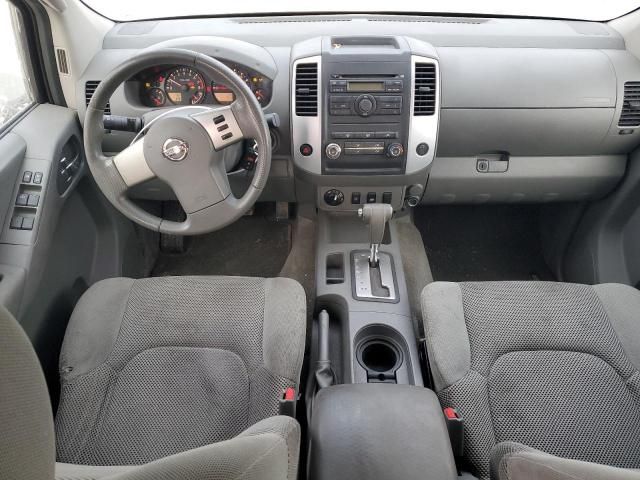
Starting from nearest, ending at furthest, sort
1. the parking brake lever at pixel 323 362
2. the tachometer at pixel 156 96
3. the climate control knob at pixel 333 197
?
1. the parking brake lever at pixel 323 362
2. the tachometer at pixel 156 96
3. the climate control knob at pixel 333 197

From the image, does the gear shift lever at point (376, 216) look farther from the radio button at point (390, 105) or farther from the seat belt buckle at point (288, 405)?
the seat belt buckle at point (288, 405)

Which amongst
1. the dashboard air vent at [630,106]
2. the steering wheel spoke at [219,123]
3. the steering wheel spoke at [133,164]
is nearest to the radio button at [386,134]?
the steering wheel spoke at [219,123]

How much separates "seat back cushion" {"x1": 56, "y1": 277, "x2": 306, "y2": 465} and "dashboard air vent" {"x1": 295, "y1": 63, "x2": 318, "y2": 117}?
1.92 ft

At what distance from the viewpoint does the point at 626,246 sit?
2119mm

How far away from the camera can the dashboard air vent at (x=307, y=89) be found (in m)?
1.68

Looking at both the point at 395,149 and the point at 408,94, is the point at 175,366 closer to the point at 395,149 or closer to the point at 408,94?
the point at 395,149

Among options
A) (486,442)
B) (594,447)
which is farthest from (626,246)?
(486,442)

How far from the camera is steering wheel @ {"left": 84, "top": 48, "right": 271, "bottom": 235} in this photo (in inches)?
54.4

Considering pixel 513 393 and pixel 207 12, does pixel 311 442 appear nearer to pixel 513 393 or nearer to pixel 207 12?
pixel 513 393

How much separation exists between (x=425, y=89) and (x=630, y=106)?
78 cm

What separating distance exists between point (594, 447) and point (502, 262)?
1379 millimetres

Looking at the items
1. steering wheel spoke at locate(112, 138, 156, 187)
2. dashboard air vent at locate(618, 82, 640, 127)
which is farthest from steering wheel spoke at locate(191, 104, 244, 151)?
dashboard air vent at locate(618, 82, 640, 127)

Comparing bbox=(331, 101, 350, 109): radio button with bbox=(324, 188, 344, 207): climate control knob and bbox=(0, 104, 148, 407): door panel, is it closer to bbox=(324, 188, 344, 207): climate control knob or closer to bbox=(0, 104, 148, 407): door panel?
bbox=(324, 188, 344, 207): climate control knob

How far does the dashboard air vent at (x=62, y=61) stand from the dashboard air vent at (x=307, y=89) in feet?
2.80
